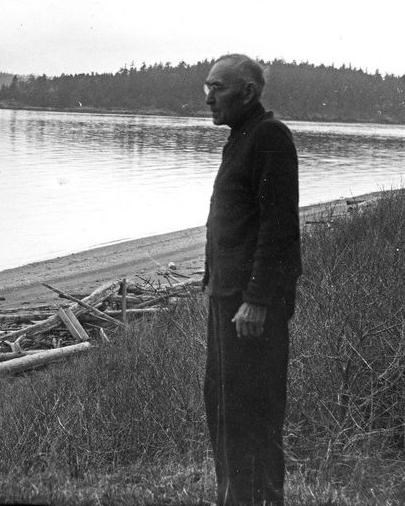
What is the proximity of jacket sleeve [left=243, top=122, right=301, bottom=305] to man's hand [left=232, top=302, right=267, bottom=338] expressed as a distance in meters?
0.04

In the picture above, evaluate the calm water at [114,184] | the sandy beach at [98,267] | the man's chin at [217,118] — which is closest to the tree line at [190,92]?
the calm water at [114,184]

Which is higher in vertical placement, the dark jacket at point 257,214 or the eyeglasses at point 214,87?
the eyeglasses at point 214,87

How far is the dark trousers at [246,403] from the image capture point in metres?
3.49

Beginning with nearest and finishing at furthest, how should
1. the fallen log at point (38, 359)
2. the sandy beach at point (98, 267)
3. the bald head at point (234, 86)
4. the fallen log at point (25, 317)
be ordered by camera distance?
the bald head at point (234, 86) < the fallen log at point (38, 359) < the fallen log at point (25, 317) < the sandy beach at point (98, 267)

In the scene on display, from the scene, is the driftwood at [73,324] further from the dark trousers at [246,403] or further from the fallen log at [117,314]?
the dark trousers at [246,403]

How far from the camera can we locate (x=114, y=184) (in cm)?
4169

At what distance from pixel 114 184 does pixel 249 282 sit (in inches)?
1528

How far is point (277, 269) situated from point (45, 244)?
69.0 ft

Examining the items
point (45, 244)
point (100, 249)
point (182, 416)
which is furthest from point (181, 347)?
point (45, 244)

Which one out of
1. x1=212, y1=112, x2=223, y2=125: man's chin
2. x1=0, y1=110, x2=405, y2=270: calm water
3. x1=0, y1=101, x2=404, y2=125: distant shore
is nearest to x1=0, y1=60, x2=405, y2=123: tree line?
x1=0, y1=101, x2=404, y2=125: distant shore

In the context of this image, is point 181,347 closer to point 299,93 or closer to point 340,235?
point 340,235

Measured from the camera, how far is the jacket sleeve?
3.30 metres

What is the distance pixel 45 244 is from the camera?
2380cm

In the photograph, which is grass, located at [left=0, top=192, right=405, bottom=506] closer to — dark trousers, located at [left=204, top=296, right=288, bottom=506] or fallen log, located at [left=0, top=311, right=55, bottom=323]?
dark trousers, located at [left=204, top=296, right=288, bottom=506]
